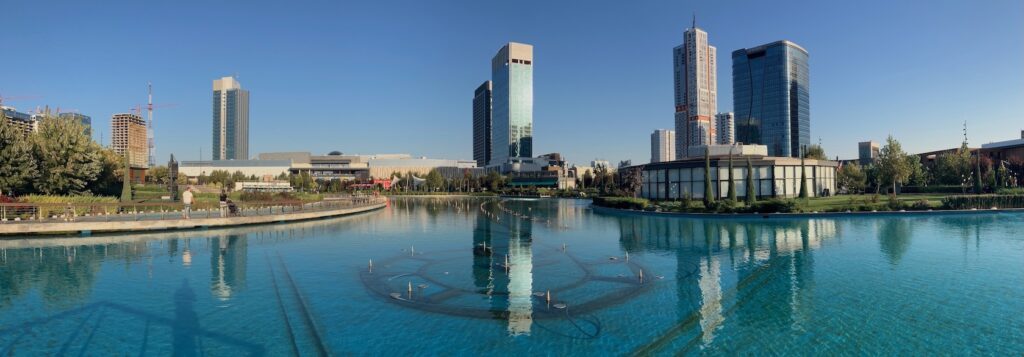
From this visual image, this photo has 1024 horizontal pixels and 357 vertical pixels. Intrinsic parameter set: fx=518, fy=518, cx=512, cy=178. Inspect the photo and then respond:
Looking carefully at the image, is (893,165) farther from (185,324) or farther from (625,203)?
(185,324)

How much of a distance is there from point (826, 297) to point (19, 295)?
31567 millimetres

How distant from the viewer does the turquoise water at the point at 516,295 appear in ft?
49.2

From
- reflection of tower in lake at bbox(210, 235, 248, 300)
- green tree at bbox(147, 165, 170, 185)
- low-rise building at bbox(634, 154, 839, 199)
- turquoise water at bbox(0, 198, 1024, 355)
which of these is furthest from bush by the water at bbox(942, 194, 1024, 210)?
green tree at bbox(147, 165, 170, 185)

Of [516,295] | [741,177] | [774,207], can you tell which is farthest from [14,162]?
[741,177]

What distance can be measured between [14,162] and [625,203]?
6429cm

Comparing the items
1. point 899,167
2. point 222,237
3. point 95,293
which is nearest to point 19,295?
point 95,293

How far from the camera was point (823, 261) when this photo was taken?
90.6 feet

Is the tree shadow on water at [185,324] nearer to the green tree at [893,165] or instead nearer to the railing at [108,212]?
the railing at [108,212]

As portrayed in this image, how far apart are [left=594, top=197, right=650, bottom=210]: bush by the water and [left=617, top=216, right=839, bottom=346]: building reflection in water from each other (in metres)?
13.0

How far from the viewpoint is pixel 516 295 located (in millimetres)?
20500

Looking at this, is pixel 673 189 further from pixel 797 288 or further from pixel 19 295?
pixel 19 295

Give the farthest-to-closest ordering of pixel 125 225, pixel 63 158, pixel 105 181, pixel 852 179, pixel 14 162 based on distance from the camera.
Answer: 1. pixel 852 179
2. pixel 105 181
3. pixel 63 158
4. pixel 14 162
5. pixel 125 225

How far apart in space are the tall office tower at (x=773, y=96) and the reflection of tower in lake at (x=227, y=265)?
189 m

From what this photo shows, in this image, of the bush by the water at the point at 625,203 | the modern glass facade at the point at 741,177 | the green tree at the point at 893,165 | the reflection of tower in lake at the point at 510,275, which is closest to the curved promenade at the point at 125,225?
the reflection of tower in lake at the point at 510,275
